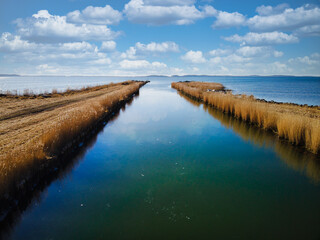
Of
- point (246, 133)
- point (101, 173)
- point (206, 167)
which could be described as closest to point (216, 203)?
point (206, 167)

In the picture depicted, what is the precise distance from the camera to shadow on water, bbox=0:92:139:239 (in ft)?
14.2

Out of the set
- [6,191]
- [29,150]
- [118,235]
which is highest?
[29,150]

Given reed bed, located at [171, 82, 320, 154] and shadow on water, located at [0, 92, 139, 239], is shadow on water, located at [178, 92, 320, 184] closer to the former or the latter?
reed bed, located at [171, 82, 320, 154]

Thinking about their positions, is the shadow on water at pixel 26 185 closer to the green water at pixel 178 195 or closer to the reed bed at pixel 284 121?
the green water at pixel 178 195

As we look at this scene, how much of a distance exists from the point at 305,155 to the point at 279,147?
1.15 metres

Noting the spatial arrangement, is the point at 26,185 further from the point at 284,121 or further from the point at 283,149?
the point at 284,121

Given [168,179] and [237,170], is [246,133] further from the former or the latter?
[168,179]

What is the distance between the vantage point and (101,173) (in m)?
6.76

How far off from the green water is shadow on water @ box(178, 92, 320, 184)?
4 centimetres

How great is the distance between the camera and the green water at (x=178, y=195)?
4.18 m

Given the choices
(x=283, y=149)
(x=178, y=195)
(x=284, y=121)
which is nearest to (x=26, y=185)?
(x=178, y=195)

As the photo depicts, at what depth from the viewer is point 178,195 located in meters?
5.39

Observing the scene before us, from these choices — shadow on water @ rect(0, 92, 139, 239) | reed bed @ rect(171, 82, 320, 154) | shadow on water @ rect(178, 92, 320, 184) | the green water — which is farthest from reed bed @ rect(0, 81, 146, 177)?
reed bed @ rect(171, 82, 320, 154)

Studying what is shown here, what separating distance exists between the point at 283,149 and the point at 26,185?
9555 mm
